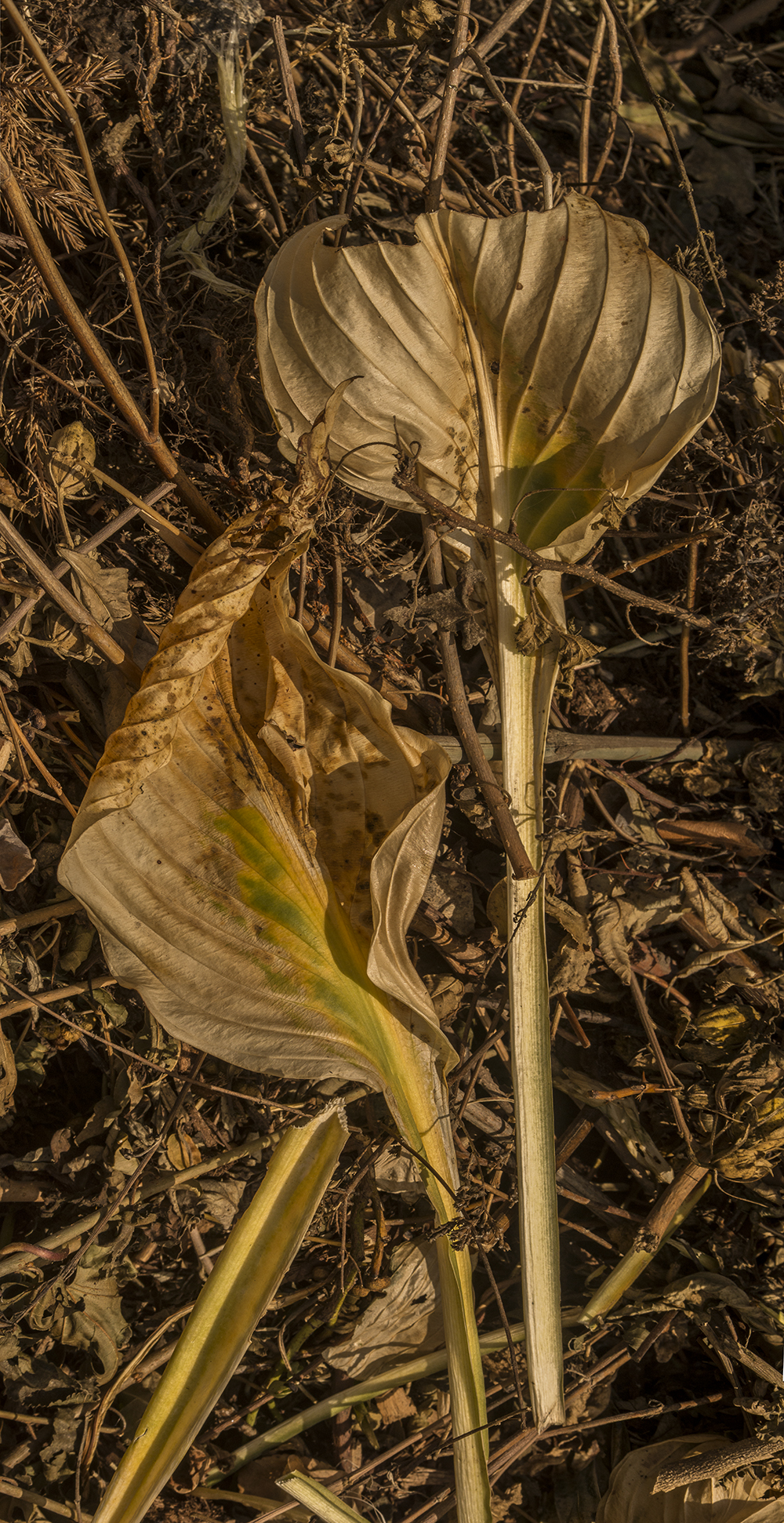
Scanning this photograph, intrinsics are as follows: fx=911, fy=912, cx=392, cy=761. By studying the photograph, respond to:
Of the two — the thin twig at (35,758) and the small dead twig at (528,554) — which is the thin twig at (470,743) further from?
the thin twig at (35,758)

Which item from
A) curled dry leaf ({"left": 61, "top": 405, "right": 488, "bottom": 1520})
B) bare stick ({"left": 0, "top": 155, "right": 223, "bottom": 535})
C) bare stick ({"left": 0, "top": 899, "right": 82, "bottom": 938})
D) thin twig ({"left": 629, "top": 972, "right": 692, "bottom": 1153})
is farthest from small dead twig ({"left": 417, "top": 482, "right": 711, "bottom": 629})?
bare stick ({"left": 0, "top": 899, "right": 82, "bottom": 938})

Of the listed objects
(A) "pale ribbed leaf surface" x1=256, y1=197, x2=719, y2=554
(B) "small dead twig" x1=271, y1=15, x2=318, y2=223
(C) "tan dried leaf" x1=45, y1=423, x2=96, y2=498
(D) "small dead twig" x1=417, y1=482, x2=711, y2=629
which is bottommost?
(D) "small dead twig" x1=417, y1=482, x2=711, y2=629

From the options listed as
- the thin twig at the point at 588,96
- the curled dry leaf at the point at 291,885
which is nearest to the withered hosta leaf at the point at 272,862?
the curled dry leaf at the point at 291,885

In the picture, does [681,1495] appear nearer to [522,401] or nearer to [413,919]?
[413,919]

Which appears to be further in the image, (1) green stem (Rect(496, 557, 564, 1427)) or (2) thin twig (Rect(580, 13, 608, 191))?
(2) thin twig (Rect(580, 13, 608, 191))

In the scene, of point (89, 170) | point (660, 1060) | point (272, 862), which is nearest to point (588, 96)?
point (89, 170)

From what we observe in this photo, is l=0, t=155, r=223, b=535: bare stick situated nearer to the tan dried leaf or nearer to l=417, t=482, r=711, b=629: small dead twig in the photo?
the tan dried leaf
